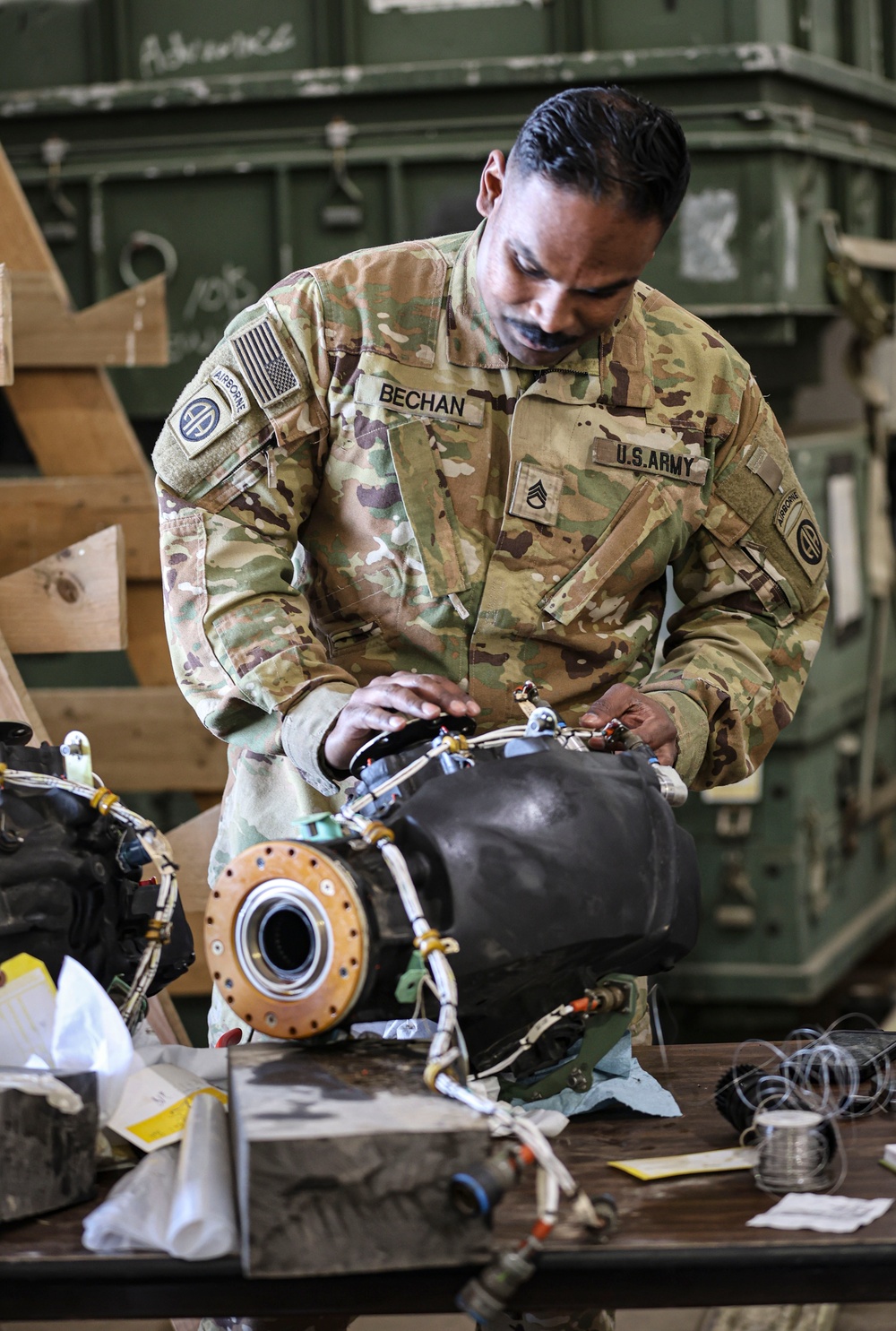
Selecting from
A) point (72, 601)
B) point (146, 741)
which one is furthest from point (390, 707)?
point (146, 741)

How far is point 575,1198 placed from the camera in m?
1.27

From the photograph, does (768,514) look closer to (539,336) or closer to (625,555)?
(625,555)

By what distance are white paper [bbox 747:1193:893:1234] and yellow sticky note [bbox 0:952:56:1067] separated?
621 millimetres

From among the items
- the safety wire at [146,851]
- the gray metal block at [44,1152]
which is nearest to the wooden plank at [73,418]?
the safety wire at [146,851]

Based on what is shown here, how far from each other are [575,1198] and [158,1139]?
0.37 metres

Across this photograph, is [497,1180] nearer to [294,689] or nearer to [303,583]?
[294,689]

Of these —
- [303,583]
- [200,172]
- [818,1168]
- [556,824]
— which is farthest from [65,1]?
[818,1168]

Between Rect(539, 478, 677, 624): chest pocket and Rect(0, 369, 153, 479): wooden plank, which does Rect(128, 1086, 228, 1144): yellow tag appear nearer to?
Rect(539, 478, 677, 624): chest pocket

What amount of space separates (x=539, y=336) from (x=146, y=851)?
0.71 metres

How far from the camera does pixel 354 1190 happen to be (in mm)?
1180

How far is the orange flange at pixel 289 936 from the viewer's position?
1.33 m

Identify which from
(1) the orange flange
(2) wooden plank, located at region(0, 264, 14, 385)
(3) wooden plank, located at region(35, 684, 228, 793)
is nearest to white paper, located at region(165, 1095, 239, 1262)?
(1) the orange flange

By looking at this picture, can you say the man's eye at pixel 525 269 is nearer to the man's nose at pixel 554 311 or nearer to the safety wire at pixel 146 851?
the man's nose at pixel 554 311

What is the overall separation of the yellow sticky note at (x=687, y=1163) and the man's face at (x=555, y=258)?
866 mm
